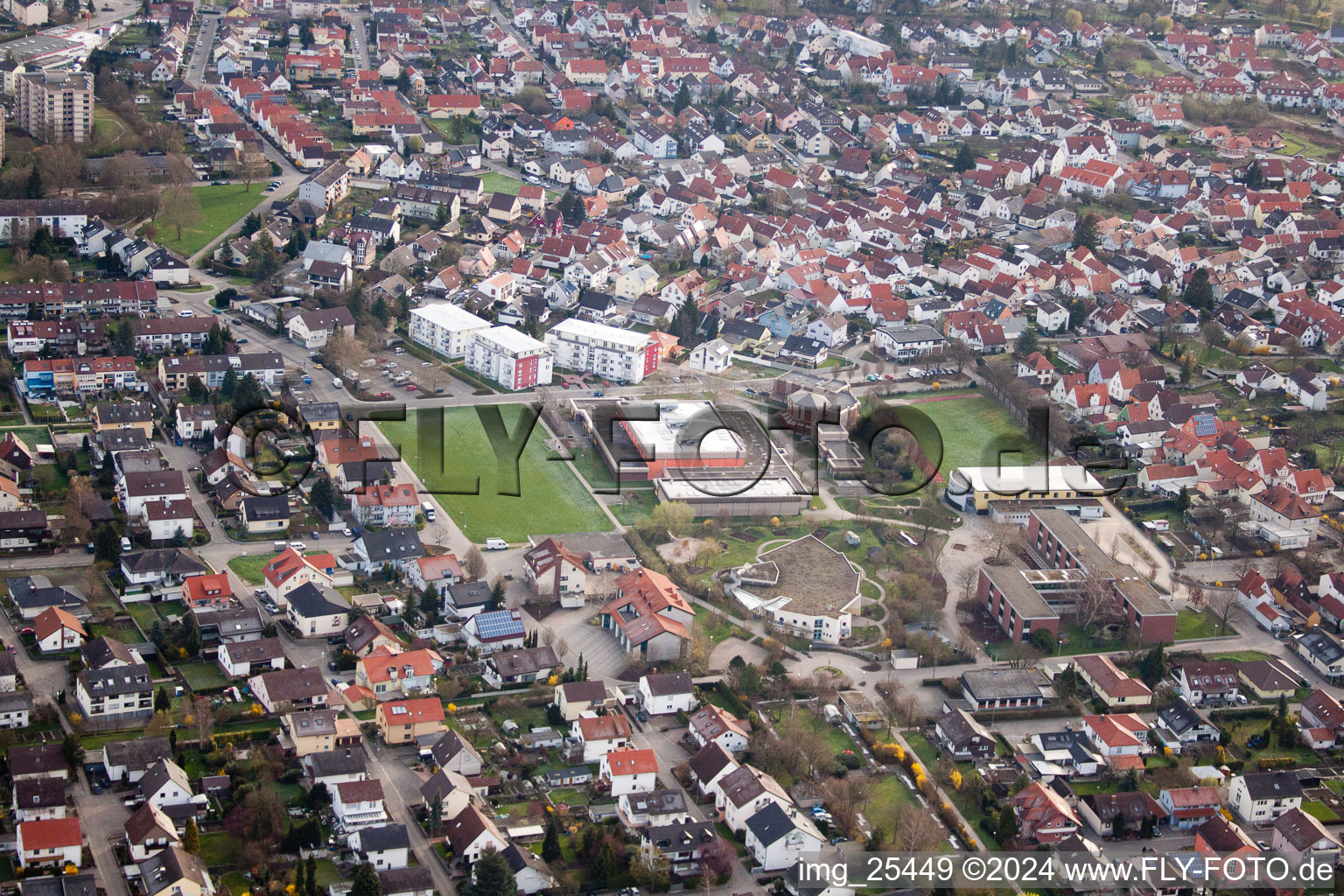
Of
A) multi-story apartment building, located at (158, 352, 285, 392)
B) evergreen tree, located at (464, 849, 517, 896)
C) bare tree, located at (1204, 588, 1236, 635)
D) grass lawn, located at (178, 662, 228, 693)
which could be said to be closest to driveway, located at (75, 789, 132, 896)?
grass lawn, located at (178, 662, 228, 693)

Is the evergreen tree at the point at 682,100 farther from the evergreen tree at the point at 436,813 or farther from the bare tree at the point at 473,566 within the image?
the evergreen tree at the point at 436,813

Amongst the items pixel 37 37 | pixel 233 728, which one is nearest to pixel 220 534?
pixel 233 728

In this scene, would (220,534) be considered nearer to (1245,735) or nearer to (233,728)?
(233,728)

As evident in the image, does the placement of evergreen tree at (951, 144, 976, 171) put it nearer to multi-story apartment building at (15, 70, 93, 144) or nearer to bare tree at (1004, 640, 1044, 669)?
multi-story apartment building at (15, 70, 93, 144)

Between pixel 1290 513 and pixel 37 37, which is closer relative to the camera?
pixel 1290 513

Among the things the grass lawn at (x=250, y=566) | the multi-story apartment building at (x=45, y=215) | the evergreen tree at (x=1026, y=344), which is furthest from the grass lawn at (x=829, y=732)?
A: the multi-story apartment building at (x=45, y=215)

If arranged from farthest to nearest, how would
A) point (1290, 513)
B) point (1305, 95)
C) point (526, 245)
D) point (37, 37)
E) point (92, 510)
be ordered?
1. point (1305, 95)
2. point (37, 37)
3. point (526, 245)
4. point (1290, 513)
5. point (92, 510)

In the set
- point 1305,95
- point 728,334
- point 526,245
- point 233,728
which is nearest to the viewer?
point 233,728
